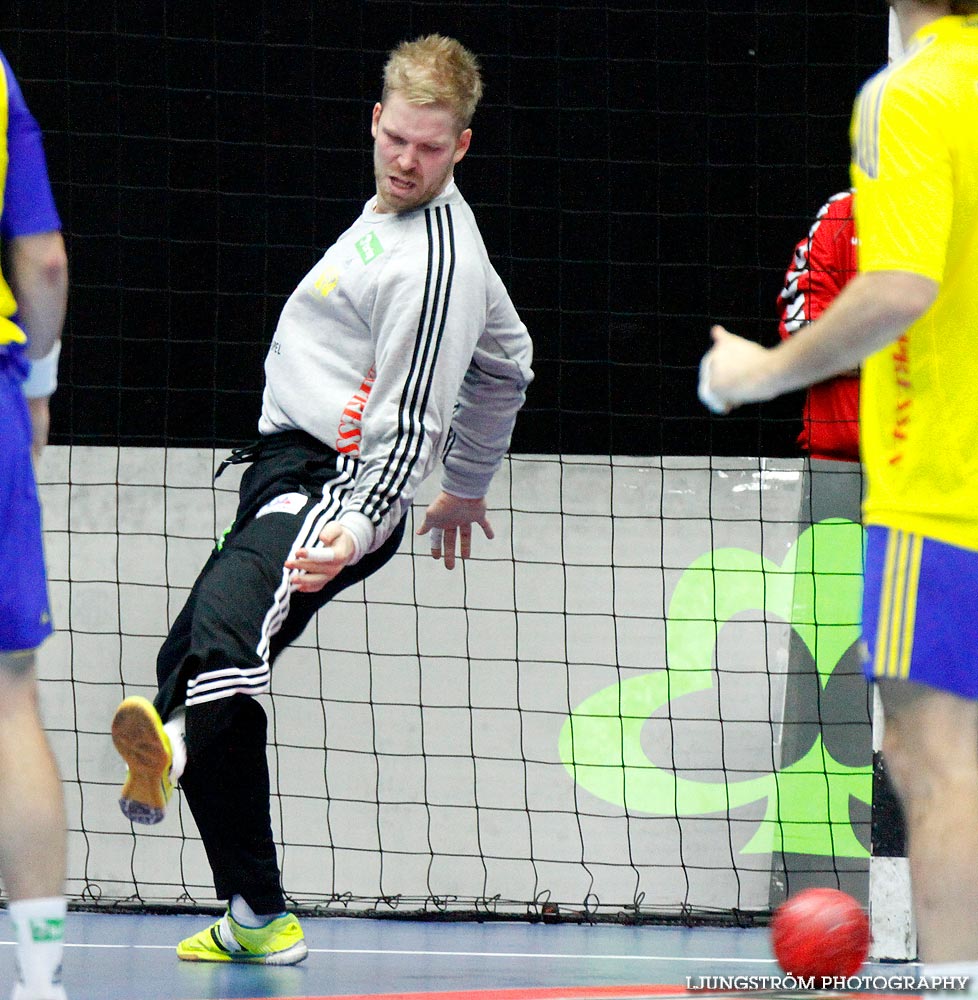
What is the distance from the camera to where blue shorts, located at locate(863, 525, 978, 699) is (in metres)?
1.82

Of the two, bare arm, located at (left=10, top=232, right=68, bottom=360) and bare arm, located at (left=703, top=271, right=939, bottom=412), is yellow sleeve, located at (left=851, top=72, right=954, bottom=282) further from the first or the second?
bare arm, located at (left=10, top=232, right=68, bottom=360)

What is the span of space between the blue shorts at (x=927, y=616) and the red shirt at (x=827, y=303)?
2395mm

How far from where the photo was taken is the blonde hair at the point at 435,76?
3062 mm

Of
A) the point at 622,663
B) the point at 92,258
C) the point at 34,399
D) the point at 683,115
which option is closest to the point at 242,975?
the point at 34,399

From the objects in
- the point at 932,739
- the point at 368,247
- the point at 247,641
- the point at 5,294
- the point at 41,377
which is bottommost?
the point at 247,641

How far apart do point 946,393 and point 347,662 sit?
116 inches

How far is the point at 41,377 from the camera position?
7.14 ft

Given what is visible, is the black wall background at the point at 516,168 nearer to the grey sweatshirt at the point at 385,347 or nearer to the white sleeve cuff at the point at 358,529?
the grey sweatshirt at the point at 385,347

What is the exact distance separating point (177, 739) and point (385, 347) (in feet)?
2.85

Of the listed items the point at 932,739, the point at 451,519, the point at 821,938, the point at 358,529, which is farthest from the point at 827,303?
the point at 932,739

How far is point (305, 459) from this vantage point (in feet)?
10.0

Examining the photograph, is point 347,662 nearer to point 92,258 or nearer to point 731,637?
point 731,637

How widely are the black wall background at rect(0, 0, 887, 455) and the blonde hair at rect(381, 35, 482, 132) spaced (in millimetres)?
2199

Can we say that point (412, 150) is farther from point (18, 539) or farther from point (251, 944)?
point (251, 944)
